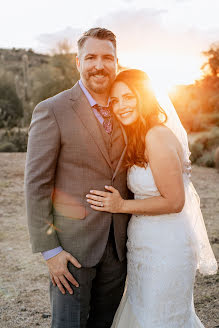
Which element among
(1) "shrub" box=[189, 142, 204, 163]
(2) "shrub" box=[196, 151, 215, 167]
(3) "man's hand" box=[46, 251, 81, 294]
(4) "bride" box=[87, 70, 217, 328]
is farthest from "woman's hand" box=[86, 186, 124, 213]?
(1) "shrub" box=[189, 142, 204, 163]

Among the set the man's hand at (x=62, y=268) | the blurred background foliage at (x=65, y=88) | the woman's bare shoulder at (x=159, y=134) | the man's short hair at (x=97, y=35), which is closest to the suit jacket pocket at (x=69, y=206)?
the man's hand at (x=62, y=268)

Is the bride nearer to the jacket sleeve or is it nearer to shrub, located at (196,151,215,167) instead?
the jacket sleeve

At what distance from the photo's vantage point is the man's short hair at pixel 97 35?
260cm

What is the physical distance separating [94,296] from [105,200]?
34.1 inches

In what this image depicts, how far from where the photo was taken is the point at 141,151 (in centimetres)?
256

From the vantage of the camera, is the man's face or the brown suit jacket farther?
the man's face

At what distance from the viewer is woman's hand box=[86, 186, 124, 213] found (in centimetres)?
248

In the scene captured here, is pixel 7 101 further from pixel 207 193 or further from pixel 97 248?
pixel 97 248

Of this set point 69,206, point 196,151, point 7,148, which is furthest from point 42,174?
point 7,148

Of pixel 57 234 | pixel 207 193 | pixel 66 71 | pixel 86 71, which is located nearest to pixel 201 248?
pixel 57 234

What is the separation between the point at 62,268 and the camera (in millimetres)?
2475

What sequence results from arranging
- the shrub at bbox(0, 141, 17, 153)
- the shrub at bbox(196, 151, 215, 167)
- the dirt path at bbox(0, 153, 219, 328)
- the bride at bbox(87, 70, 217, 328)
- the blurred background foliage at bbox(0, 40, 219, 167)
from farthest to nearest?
1. the blurred background foliage at bbox(0, 40, 219, 167)
2. the shrub at bbox(0, 141, 17, 153)
3. the shrub at bbox(196, 151, 215, 167)
4. the dirt path at bbox(0, 153, 219, 328)
5. the bride at bbox(87, 70, 217, 328)

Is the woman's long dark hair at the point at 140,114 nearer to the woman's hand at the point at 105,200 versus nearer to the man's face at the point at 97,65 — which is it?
the man's face at the point at 97,65

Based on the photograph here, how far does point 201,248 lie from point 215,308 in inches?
53.7
